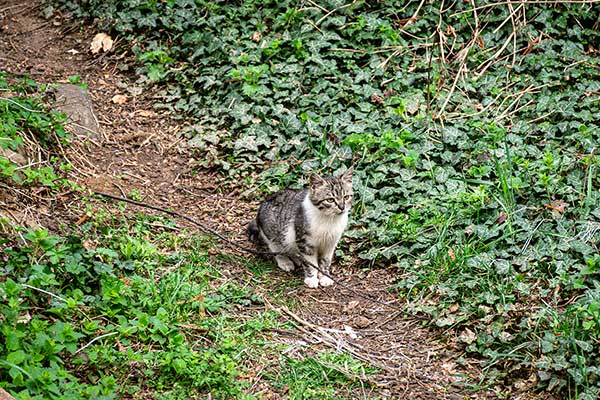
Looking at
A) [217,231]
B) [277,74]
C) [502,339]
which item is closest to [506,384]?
[502,339]

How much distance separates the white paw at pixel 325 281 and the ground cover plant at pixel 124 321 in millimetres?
588

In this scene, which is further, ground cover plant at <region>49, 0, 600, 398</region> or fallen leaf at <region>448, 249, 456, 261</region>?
fallen leaf at <region>448, 249, 456, 261</region>

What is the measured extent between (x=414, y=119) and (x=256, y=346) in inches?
142

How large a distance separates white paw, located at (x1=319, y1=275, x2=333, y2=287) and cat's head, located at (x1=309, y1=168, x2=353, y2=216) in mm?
590

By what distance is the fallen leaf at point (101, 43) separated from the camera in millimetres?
9711

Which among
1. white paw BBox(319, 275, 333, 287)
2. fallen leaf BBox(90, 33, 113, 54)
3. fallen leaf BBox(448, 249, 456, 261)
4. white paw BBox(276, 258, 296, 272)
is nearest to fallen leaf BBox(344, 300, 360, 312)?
white paw BBox(319, 275, 333, 287)

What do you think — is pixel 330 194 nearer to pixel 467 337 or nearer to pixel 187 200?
pixel 467 337

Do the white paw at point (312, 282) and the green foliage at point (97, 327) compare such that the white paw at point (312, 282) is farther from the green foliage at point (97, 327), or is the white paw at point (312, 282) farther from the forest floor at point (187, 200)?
the green foliage at point (97, 327)

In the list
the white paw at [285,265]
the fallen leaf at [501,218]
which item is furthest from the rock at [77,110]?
the fallen leaf at [501,218]

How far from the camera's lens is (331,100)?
A: 840 centimetres

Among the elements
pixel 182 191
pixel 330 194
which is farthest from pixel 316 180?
pixel 182 191

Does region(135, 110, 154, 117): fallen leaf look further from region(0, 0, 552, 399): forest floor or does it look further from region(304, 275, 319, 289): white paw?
region(304, 275, 319, 289): white paw

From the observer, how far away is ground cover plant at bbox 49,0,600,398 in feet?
19.2

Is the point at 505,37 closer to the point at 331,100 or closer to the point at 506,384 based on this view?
the point at 331,100
